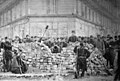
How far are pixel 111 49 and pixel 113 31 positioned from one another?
54 centimetres

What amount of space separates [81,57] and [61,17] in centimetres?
133

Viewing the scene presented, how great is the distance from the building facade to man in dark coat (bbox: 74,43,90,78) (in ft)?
1.46

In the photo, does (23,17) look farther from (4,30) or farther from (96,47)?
(96,47)

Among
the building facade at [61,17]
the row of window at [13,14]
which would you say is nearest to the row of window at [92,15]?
the building facade at [61,17]

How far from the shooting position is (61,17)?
46.0 ft

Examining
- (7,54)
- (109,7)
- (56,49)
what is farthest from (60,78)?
(109,7)

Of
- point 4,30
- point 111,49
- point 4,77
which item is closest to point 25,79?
point 4,77

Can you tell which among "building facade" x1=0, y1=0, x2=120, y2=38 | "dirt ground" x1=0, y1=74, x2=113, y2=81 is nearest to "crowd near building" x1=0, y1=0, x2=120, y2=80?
"building facade" x1=0, y1=0, x2=120, y2=38

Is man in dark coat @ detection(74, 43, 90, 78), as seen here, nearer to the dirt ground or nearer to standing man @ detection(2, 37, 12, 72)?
the dirt ground

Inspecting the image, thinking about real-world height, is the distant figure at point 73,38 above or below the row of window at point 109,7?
below

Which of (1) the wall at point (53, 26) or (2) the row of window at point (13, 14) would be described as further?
(2) the row of window at point (13, 14)

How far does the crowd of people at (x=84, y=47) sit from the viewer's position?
1391 cm

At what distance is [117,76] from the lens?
541 inches

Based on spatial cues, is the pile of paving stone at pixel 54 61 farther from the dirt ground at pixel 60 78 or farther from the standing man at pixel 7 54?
the standing man at pixel 7 54
